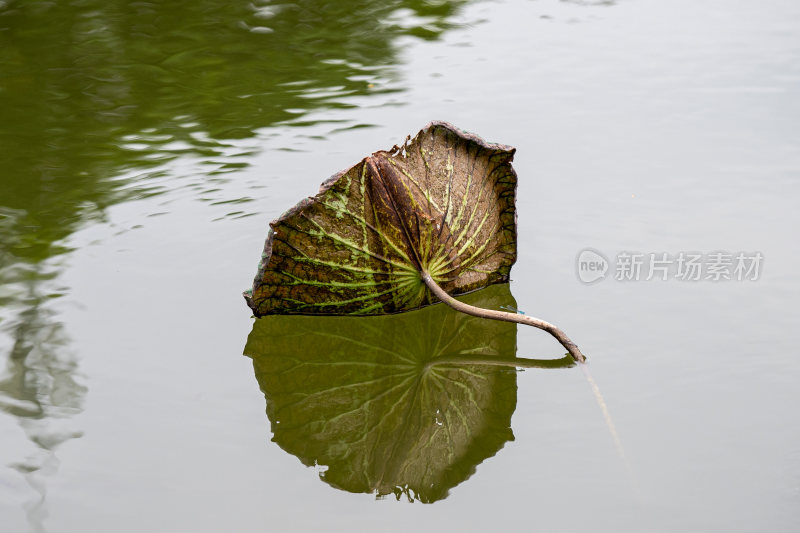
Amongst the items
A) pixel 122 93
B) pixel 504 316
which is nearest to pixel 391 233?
pixel 504 316

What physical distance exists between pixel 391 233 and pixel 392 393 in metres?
0.52

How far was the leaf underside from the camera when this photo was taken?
2.90 m

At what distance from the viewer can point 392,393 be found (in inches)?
106

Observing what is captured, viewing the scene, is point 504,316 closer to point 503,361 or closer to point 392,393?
point 503,361

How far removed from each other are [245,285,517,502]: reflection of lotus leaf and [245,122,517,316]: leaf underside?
0.10 metres

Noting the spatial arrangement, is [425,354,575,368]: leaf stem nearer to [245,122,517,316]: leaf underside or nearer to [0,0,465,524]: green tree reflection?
[245,122,517,316]: leaf underside

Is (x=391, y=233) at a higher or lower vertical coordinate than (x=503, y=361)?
higher

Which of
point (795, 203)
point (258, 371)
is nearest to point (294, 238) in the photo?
point (258, 371)

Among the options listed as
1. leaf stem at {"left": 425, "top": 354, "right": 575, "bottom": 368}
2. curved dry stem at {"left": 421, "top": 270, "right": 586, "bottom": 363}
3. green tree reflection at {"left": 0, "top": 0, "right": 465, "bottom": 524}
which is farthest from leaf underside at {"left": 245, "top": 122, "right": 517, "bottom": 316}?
green tree reflection at {"left": 0, "top": 0, "right": 465, "bottom": 524}

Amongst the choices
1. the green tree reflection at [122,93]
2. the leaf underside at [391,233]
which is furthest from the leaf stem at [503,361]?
the green tree reflection at [122,93]

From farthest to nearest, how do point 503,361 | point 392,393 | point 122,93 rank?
1. point 122,93
2. point 503,361
3. point 392,393

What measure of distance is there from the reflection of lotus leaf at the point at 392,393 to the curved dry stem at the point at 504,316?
12 cm

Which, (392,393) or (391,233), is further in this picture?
(391,233)

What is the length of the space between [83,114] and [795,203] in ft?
10.7
